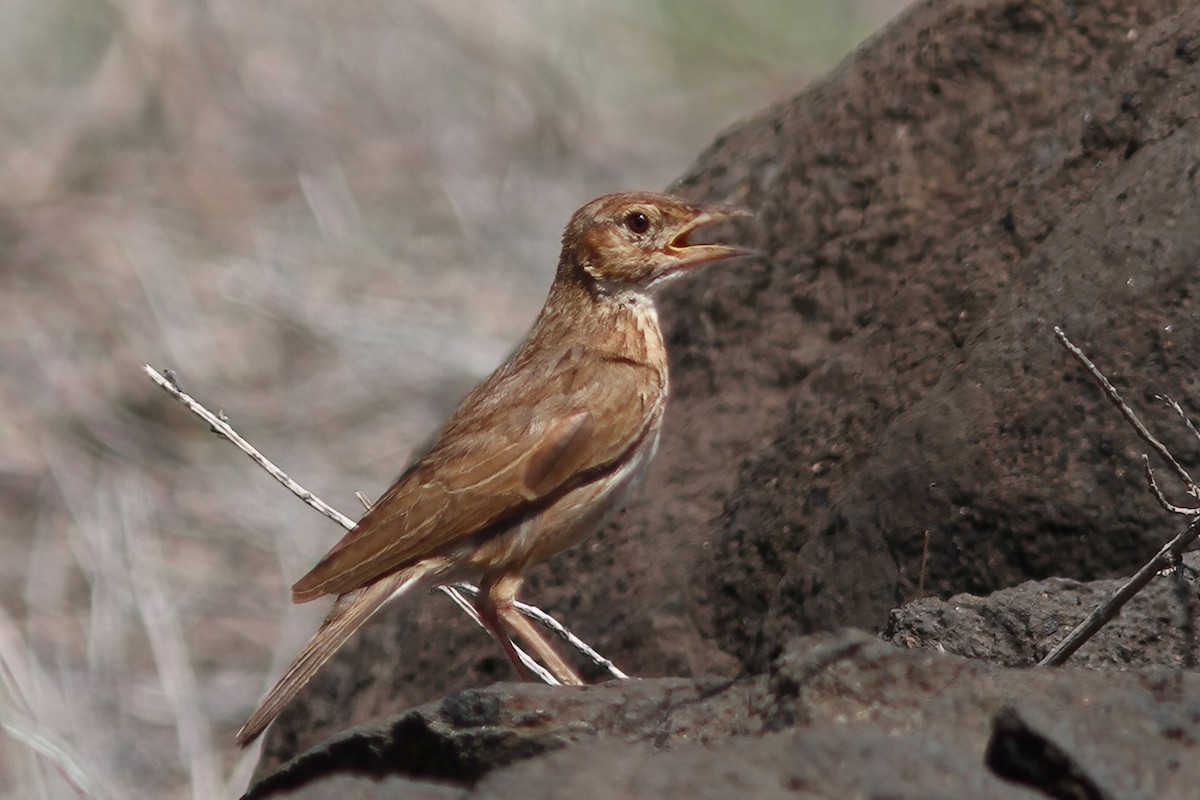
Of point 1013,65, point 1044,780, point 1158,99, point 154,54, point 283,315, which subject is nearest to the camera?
point 1044,780

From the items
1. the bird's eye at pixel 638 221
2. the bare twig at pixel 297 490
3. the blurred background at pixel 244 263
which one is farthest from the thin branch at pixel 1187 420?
the blurred background at pixel 244 263

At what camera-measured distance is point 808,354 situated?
6.04m

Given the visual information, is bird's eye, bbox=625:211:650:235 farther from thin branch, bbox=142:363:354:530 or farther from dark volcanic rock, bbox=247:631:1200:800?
dark volcanic rock, bbox=247:631:1200:800

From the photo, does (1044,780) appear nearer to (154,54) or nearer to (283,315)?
(283,315)

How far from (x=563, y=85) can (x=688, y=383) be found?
7.33 m

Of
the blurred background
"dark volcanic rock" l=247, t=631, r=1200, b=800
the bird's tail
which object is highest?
the blurred background

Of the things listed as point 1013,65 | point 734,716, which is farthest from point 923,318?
point 734,716

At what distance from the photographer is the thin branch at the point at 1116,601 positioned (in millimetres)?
3902

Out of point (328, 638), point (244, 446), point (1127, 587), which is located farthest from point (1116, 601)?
point (244, 446)

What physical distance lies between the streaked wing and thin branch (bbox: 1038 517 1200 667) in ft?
6.00

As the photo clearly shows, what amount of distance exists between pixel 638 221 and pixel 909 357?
1072 millimetres

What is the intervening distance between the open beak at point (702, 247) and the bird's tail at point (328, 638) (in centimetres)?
139

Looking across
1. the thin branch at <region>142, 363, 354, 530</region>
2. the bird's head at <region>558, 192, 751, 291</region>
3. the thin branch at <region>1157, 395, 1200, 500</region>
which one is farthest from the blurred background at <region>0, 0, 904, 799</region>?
the thin branch at <region>1157, 395, 1200, 500</region>

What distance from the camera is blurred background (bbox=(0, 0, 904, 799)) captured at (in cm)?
916
